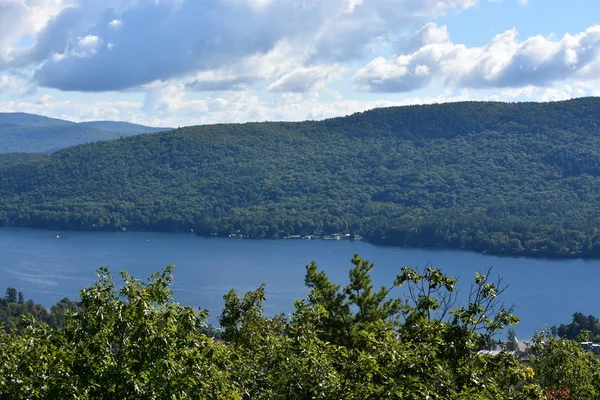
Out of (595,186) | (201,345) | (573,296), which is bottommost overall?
(573,296)

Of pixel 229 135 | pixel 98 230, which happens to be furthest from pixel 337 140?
pixel 98 230

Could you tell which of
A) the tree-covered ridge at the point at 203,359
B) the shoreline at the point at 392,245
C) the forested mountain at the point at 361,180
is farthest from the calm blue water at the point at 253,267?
the tree-covered ridge at the point at 203,359

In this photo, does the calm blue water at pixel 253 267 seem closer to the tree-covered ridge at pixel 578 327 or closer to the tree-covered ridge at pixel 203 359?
the tree-covered ridge at pixel 578 327

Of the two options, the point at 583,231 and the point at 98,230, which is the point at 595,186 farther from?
the point at 98,230

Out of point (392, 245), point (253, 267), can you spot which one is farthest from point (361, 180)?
point (253, 267)

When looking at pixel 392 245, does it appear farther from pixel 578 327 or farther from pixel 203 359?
pixel 203 359
